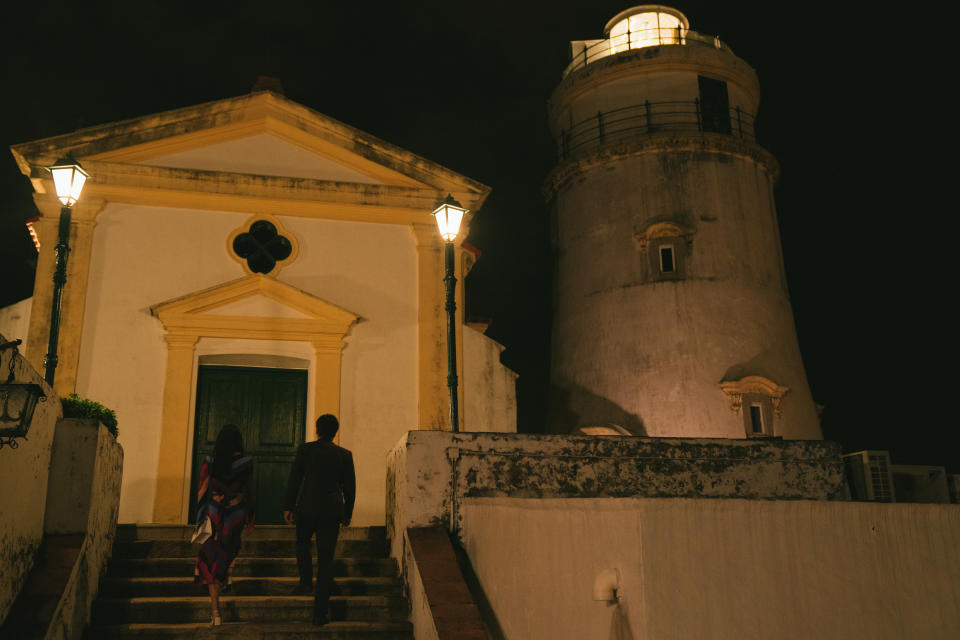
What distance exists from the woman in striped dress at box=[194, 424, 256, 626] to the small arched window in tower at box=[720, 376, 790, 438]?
48.1ft

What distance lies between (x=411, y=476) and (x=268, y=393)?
493 cm

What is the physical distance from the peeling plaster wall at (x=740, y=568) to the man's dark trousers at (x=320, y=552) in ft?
5.22

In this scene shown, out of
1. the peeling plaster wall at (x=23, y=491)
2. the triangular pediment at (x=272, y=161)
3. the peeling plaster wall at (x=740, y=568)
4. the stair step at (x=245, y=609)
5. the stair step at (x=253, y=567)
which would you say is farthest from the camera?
the triangular pediment at (x=272, y=161)

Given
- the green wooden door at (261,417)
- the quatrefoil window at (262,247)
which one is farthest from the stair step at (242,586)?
the quatrefoil window at (262,247)

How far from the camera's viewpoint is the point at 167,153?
43.8ft

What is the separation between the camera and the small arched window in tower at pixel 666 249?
21766 mm

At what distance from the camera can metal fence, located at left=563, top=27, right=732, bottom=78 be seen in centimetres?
2448

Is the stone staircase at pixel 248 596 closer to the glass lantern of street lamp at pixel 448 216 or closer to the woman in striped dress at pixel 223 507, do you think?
the woman in striped dress at pixel 223 507

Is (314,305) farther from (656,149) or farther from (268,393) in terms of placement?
(656,149)

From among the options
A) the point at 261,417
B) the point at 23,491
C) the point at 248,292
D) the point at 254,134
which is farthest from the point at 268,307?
the point at 23,491

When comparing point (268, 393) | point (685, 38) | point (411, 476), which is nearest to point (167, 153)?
point (268, 393)

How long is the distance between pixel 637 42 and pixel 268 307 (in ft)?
51.4

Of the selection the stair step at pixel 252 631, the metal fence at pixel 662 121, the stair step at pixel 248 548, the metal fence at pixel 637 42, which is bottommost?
the stair step at pixel 252 631

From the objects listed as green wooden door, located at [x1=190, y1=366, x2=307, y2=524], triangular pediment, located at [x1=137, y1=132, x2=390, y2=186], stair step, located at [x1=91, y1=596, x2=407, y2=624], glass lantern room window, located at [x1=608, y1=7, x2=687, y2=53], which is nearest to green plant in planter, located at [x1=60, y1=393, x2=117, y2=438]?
stair step, located at [x1=91, y1=596, x2=407, y2=624]
